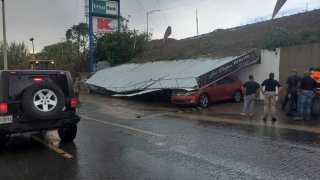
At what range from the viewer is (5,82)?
8523 mm

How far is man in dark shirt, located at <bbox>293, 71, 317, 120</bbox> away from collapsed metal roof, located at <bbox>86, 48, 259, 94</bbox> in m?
5.28

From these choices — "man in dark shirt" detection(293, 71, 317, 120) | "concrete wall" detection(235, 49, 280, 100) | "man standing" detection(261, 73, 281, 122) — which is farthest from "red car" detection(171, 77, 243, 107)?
"man in dark shirt" detection(293, 71, 317, 120)

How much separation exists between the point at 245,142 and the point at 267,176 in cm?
302

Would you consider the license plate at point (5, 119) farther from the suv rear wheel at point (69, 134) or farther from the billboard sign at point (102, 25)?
the billboard sign at point (102, 25)

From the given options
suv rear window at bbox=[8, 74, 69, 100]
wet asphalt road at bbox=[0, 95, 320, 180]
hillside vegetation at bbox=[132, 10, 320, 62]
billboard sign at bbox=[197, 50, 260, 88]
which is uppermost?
hillside vegetation at bbox=[132, 10, 320, 62]

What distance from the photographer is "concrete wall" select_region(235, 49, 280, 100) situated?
1911 cm

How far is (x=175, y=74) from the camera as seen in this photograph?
20719mm

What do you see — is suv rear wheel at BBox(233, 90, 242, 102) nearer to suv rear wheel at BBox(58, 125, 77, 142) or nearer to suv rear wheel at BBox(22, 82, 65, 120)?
suv rear wheel at BBox(58, 125, 77, 142)

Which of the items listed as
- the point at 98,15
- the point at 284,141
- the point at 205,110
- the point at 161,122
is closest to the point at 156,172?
the point at 284,141

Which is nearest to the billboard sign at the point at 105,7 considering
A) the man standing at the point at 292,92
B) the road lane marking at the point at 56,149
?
the man standing at the point at 292,92

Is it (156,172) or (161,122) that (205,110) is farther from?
(156,172)

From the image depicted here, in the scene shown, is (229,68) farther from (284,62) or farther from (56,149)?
(56,149)

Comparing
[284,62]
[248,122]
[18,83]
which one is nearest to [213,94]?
[284,62]

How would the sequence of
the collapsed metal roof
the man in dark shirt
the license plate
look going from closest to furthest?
the license plate, the man in dark shirt, the collapsed metal roof
